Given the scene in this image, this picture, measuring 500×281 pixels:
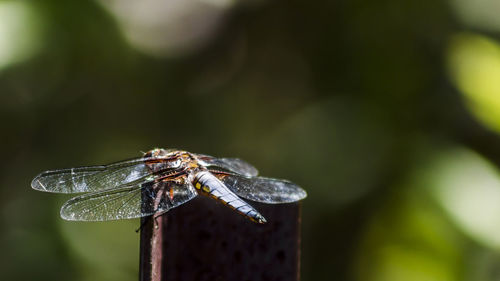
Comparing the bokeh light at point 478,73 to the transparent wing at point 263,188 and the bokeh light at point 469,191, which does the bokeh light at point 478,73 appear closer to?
the bokeh light at point 469,191

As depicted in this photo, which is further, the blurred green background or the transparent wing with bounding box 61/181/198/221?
the blurred green background

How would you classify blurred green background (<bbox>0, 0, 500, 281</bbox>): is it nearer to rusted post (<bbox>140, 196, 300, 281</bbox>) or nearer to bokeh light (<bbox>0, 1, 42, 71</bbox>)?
bokeh light (<bbox>0, 1, 42, 71</bbox>)

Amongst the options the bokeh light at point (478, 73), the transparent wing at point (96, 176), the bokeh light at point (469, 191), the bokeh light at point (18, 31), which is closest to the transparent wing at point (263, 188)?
the transparent wing at point (96, 176)

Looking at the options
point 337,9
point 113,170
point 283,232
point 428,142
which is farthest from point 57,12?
point 283,232

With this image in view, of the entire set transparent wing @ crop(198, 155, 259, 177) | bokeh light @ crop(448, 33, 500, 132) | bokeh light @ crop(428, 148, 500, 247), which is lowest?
bokeh light @ crop(428, 148, 500, 247)

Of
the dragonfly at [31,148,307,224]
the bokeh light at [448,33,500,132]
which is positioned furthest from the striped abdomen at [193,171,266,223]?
the bokeh light at [448,33,500,132]

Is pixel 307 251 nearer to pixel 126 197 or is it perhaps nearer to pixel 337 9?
pixel 337 9

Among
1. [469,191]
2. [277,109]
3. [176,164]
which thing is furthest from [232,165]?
[277,109]
